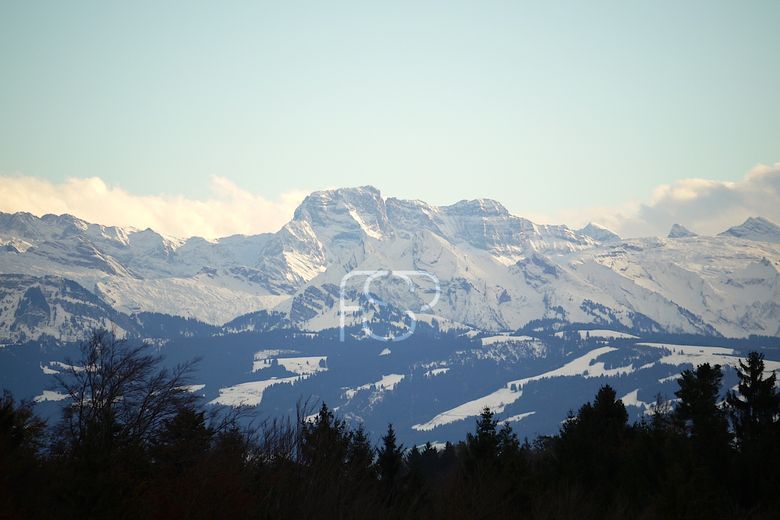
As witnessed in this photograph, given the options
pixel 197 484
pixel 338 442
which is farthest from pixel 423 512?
pixel 197 484

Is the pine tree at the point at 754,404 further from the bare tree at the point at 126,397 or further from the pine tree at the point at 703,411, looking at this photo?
the bare tree at the point at 126,397

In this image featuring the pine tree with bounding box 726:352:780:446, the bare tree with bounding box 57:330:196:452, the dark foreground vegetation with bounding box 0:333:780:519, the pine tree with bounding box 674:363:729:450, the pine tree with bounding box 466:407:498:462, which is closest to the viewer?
the dark foreground vegetation with bounding box 0:333:780:519

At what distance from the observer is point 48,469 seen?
4334 cm

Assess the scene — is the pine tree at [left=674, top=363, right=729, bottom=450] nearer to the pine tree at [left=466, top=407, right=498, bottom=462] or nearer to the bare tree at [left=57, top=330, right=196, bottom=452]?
the pine tree at [left=466, top=407, right=498, bottom=462]

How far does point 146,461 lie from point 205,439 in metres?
3.11

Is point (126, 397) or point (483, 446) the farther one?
point (483, 446)

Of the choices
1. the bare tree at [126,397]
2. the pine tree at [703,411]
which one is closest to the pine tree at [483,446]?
the pine tree at [703,411]

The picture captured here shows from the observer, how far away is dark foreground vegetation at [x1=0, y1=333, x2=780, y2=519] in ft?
113

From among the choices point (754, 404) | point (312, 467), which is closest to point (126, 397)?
point (312, 467)

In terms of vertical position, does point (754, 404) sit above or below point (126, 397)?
below

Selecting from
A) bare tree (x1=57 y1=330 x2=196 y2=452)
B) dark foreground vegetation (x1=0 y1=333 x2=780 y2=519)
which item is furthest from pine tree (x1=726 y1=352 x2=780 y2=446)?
bare tree (x1=57 y1=330 x2=196 y2=452)

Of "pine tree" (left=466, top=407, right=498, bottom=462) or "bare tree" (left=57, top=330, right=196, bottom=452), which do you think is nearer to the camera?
"bare tree" (left=57, top=330, right=196, bottom=452)

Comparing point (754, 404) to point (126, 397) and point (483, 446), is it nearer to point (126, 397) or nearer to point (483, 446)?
point (483, 446)

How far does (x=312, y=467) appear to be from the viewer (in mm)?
42344
